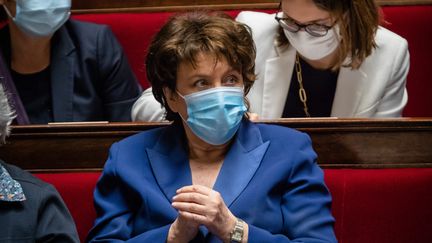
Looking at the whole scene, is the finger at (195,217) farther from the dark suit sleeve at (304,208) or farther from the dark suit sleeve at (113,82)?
the dark suit sleeve at (113,82)

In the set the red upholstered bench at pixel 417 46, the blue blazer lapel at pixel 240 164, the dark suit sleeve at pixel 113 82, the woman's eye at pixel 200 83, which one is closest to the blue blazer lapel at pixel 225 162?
the blue blazer lapel at pixel 240 164

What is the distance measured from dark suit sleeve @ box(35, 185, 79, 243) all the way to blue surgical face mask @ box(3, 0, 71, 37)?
2.08 ft

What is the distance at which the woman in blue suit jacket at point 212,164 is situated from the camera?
1.18 metres

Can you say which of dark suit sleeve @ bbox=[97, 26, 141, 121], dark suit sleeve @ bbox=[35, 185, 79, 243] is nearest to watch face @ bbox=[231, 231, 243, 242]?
dark suit sleeve @ bbox=[35, 185, 79, 243]

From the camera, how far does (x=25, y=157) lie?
1453mm

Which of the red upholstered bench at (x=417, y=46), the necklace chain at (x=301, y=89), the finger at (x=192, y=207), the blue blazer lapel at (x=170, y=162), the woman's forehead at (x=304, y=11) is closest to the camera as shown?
the finger at (x=192, y=207)

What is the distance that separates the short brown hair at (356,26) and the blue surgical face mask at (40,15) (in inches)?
23.0

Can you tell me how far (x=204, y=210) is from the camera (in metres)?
1.12

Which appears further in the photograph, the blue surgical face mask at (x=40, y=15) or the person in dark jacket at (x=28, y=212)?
the blue surgical face mask at (x=40, y=15)

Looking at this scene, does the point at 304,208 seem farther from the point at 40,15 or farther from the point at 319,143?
the point at 40,15

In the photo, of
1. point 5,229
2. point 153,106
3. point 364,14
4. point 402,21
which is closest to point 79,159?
point 153,106

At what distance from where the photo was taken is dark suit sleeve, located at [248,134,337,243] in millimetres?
1165

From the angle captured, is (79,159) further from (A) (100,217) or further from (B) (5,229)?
(B) (5,229)

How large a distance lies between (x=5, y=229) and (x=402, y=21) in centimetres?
117
